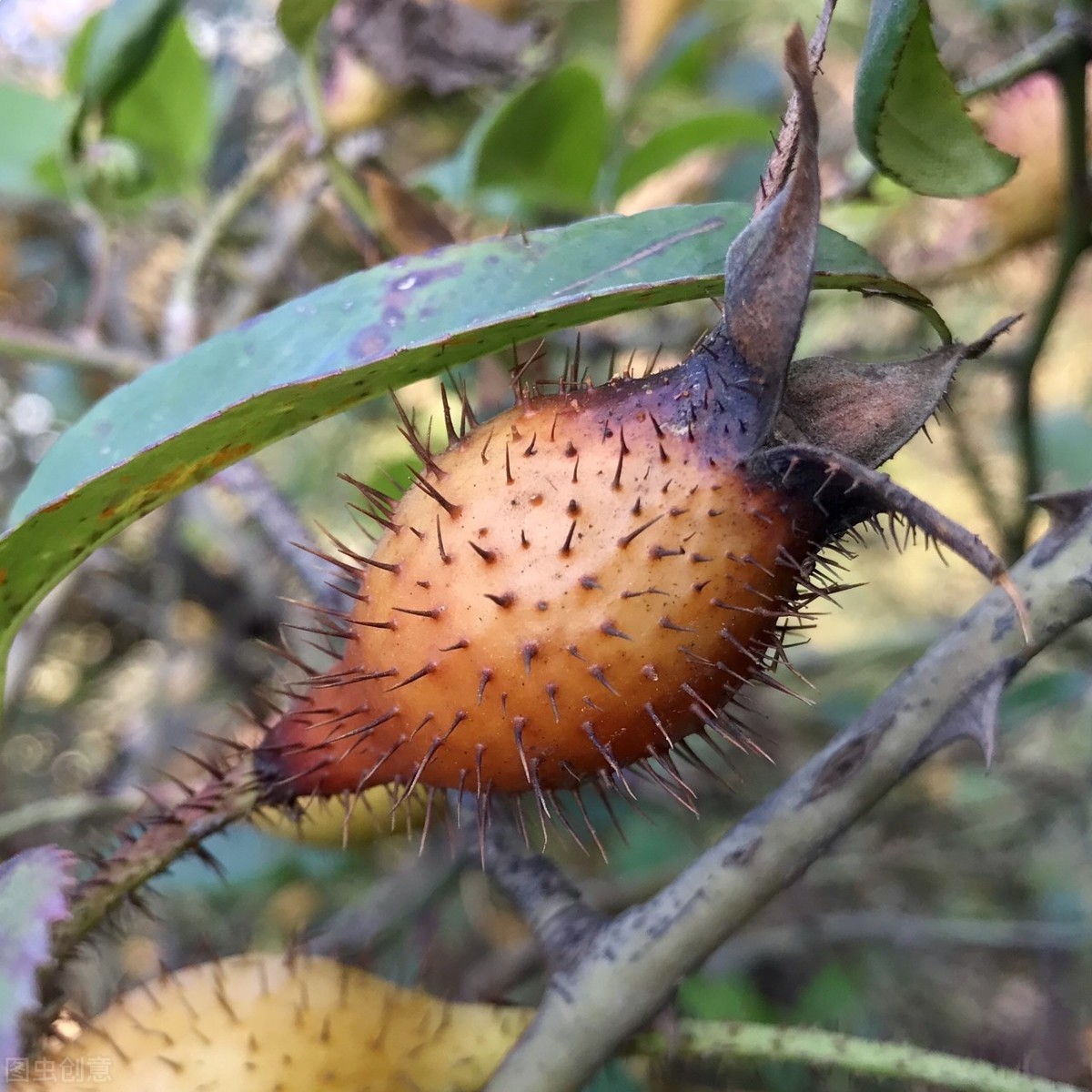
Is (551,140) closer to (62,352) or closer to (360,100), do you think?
(360,100)

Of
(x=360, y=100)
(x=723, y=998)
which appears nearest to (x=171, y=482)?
(x=360, y=100)

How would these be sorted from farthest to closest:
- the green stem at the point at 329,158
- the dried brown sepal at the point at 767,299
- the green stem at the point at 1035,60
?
the green stem at the point at 329,158 < the green stem at the point at 1035,60 < the dried brown sepal at the point at 767,299

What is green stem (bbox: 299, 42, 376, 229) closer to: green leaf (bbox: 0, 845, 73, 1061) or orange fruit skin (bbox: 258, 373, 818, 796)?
orange fruit skin (bbox: 258, 373, 818, 796)

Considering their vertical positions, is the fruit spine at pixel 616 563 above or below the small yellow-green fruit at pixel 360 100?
below

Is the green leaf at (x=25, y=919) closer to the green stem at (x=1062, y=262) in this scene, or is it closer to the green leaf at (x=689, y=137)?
the green stem at (x=1062, y=262)

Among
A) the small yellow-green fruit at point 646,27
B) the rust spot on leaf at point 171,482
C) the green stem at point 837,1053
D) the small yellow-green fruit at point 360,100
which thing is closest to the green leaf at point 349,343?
the rust spot on leaf at point 171,482

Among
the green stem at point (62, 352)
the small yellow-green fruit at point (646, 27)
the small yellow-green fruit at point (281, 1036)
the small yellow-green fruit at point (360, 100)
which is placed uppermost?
the small yellow-green fruit at point (646, 27)

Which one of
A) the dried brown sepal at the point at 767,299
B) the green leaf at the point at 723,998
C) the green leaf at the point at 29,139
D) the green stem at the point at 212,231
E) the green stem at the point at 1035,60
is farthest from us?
the green leaf at the point at 723,998
